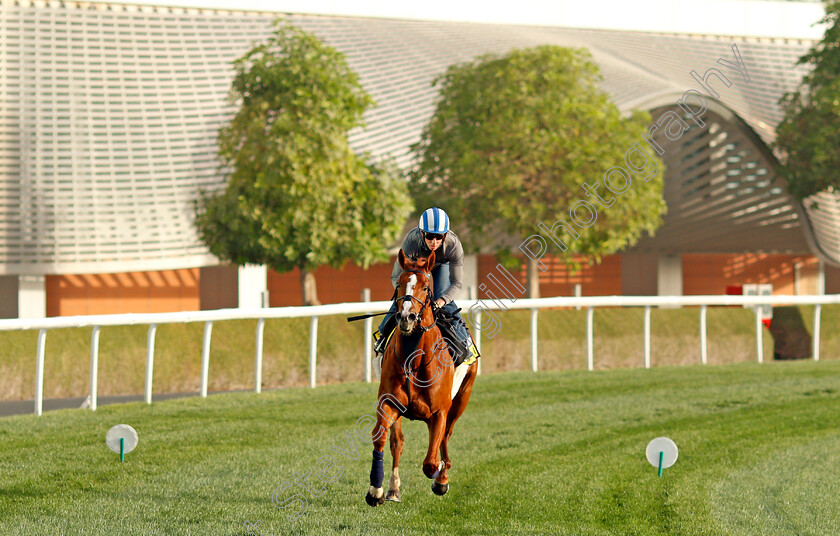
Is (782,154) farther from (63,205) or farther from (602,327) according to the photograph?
(63,205)

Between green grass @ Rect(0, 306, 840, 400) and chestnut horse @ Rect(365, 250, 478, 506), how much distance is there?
29.1 ft

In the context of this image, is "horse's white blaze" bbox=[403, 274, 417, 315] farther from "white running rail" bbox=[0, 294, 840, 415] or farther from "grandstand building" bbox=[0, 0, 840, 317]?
"grandstand building" bbox=[0, 0, 840, 317]

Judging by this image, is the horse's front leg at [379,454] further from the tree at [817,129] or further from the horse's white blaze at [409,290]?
the tree at [817,129]

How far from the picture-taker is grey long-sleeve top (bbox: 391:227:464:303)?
4305 mm

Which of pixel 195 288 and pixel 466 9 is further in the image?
pixel 466 9

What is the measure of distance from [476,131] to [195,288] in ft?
49.3

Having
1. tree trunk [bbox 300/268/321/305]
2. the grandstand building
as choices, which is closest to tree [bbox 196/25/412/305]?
tree trunk [bbox 300/268/321/305]

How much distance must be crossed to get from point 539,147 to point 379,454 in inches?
736

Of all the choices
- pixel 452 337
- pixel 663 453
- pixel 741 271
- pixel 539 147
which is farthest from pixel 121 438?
pixel 741 271

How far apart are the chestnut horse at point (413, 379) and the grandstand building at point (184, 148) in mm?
20902

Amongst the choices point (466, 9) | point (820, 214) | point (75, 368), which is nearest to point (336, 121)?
point (75, 368)

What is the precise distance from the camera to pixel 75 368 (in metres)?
12.2

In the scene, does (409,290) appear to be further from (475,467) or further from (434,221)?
(475,467)

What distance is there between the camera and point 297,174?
67.1 ft
